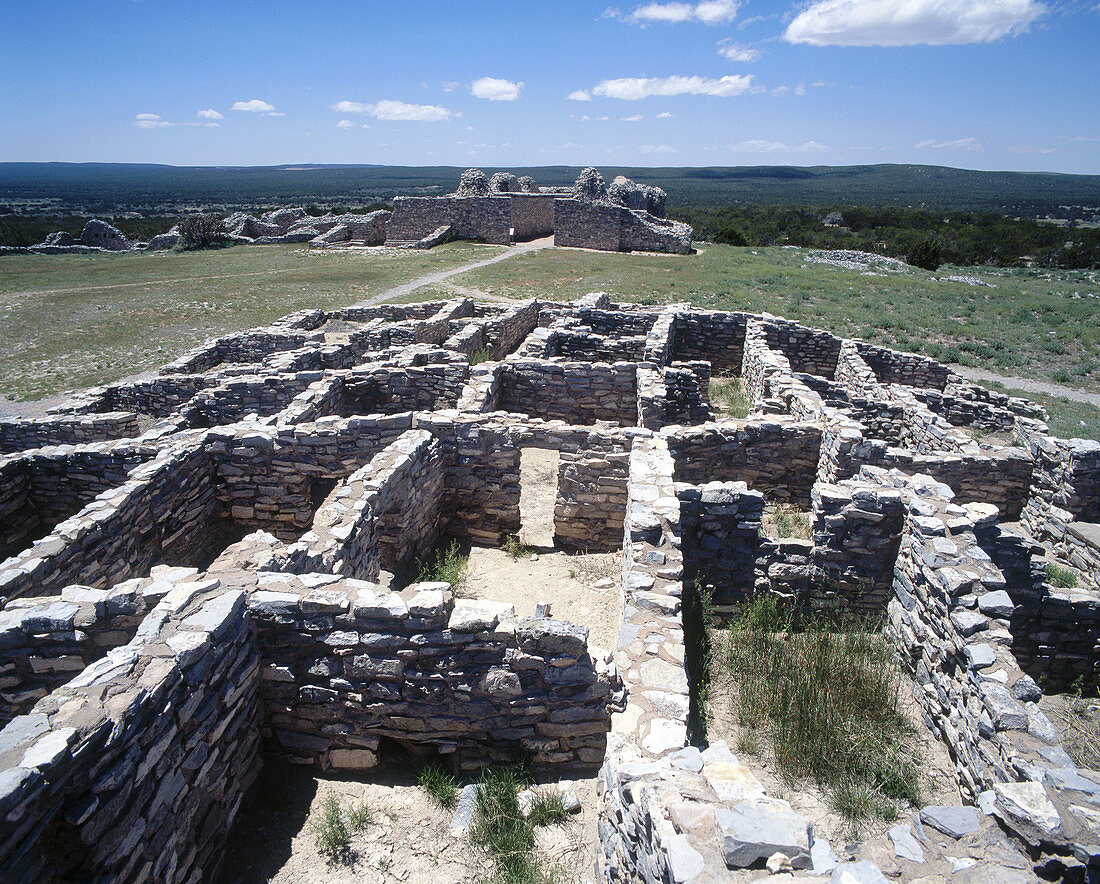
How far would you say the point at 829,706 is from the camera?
5.81 meters

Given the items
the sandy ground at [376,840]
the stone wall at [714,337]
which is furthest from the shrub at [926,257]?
the sandy ground at [376,840]

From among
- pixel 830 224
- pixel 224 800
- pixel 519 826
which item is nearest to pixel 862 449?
pixel 519 826

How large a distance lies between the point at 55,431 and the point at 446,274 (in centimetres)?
2285

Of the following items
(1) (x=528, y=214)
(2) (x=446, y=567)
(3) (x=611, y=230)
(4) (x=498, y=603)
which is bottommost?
(2) (x=446, y=567)

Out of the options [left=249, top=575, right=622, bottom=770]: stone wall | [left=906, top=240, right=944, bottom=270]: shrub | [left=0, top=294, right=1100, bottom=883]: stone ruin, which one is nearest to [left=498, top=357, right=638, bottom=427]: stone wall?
[left=0, top=294, right=1100, bottom=883]: stone ruin

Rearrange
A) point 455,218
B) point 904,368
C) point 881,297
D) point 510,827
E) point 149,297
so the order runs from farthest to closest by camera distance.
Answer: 1. point 455,218
2. point 149,297
3. point 881,297
4. point 904,368
5. point 510,827

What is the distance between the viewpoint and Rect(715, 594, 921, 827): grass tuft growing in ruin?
17.0 feet

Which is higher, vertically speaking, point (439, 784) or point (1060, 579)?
point (1060, 579)

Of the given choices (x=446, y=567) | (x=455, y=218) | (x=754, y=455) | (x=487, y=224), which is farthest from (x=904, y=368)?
(x=455, y=218)

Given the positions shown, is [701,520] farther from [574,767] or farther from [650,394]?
[650,394]

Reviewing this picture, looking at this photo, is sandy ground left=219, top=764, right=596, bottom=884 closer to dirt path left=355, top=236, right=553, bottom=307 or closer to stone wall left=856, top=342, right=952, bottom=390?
stone wall left=856, top=342, right=952, bottom=390

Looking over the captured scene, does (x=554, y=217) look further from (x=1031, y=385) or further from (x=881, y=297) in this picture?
(x=1031, y=385)

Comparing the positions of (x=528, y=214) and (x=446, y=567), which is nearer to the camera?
(x=446, y=567)

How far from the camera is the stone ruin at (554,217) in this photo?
1614 inches
